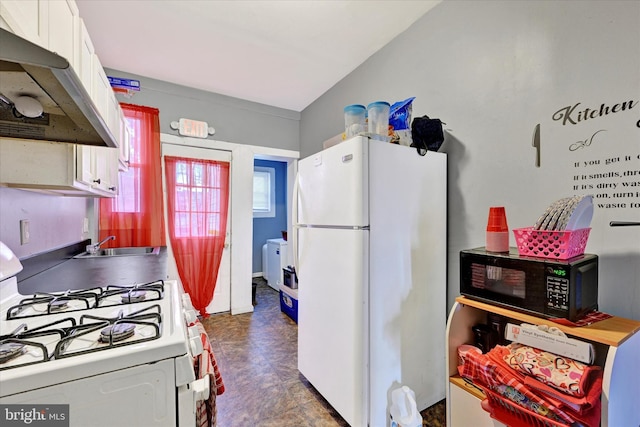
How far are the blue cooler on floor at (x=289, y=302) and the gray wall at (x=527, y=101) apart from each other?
177 centimetres

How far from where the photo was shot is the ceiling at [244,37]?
188 cm

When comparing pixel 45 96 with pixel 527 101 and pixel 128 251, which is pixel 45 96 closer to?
pixel 527 101

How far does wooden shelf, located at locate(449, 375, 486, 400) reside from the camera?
1.23m

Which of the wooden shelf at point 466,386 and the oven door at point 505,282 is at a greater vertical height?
the oven door at point 505,282

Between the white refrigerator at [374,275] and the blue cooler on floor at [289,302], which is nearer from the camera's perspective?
the white refrigerator at [374,275]

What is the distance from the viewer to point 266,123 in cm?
352

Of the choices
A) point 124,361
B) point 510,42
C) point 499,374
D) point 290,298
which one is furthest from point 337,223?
point 290,298

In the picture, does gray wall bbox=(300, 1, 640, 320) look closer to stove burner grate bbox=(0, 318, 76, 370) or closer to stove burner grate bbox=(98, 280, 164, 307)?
stove burner grate bbox=(98, 280, 164, 307)

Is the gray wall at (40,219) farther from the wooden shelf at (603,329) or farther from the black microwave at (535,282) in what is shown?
the wooden shelf at (603,329)

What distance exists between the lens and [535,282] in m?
1.04

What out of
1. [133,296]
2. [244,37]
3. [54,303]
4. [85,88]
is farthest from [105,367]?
[244,37]

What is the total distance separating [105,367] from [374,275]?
1.11 metres

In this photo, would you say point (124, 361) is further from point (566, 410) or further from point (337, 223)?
point (566, 410)

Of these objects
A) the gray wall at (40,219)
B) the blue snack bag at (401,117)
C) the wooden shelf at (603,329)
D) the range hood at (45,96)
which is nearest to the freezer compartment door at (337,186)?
the blue snack bag at (401,117)
